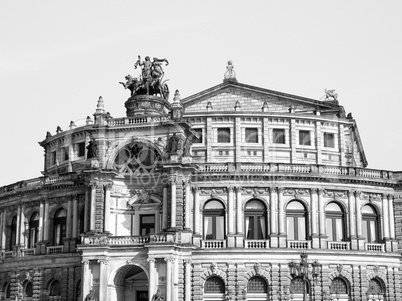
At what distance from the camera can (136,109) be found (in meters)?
65.2

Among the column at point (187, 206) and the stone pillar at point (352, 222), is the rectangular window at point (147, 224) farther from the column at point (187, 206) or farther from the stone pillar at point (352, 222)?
the stone pillar at point (352, 222)

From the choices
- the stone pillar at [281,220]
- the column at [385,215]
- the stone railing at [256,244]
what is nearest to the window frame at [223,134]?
the stone pillar at [281,220]

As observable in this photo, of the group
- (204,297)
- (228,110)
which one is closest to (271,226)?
(204,297)

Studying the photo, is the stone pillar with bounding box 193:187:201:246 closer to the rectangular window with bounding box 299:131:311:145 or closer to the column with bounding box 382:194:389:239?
the rectangular window with bounding box 299:131:311:145

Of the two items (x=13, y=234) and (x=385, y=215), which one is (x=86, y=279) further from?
(x=385, y=215)

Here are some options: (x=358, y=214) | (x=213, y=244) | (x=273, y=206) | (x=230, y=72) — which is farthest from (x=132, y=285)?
(x=230, y=72)

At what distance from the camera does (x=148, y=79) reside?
217 feet

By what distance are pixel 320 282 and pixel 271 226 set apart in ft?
20.4

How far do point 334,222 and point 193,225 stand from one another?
1250 cm

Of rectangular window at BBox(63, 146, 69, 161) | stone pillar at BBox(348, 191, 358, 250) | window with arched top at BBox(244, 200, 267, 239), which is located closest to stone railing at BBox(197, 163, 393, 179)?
stone pillar at BBox(348, 191, 358, 250)

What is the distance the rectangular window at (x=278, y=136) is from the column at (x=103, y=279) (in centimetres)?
2201

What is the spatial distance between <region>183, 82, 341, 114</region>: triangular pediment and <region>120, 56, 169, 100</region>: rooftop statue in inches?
291

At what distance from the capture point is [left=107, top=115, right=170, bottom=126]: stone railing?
61125 millimetres

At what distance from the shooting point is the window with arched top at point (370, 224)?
62.9m
